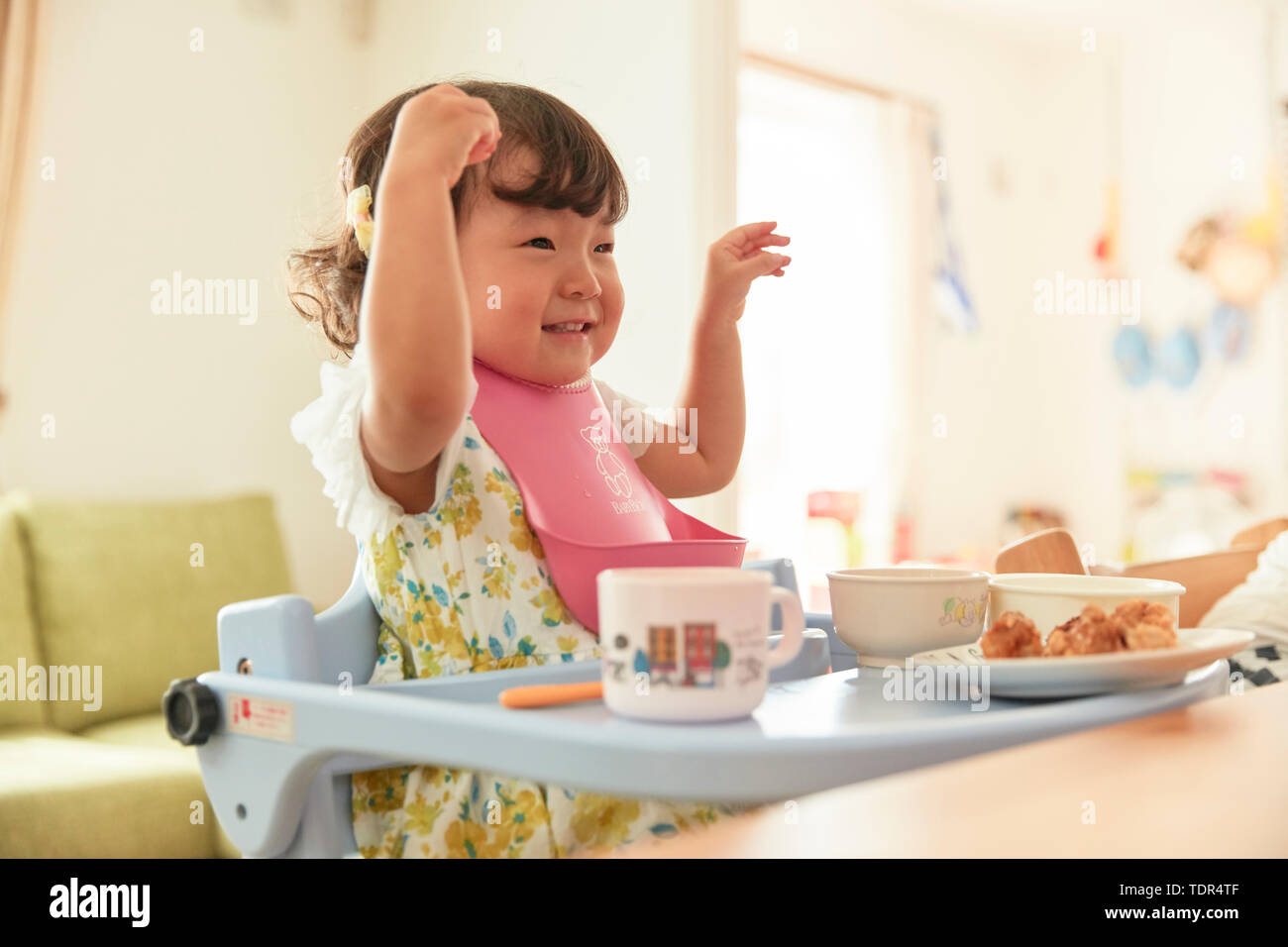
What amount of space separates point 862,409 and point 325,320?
3417mm

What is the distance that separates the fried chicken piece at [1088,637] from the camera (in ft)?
2.03

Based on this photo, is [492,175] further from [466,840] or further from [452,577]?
[466,840]

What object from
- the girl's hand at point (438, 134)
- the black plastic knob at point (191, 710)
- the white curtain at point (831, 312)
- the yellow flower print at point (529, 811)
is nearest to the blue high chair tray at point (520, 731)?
the black plastic knob at point (191, 710)

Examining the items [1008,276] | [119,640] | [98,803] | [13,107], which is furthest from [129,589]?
[1008,276]

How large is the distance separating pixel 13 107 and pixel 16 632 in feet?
3.87

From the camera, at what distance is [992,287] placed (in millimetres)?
4871

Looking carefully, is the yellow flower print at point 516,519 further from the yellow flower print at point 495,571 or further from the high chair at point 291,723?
the high chair at point 291,723

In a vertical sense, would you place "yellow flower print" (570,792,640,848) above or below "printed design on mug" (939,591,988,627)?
below

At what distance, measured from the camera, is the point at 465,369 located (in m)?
0.72

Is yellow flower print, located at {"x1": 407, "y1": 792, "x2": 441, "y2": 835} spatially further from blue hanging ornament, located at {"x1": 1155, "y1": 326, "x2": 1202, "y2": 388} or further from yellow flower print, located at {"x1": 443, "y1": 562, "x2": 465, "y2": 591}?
blue hanging ornament, located at {"x1": 1155, "y1": 326, "x2": 1202, "y2": 388}

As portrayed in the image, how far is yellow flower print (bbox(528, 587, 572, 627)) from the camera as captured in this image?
88 centimetres

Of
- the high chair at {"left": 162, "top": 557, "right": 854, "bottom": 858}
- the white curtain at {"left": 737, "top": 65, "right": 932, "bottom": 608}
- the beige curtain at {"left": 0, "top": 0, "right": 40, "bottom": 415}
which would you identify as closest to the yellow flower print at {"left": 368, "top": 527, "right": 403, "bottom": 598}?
the high chair at {"left": 162, "top": 557, "right": 854, "bottom": 858}

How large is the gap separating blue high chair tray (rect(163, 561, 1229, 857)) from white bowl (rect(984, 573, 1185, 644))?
0.06 metres

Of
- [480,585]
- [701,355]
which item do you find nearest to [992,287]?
[701,355]
